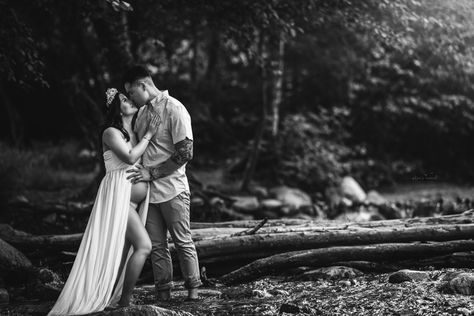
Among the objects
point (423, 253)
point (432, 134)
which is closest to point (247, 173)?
point (432, 134)

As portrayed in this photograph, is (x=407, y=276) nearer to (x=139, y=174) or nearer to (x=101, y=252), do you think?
(x=139, y=174)

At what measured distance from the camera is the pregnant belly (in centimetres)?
574

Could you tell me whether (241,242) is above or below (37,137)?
below

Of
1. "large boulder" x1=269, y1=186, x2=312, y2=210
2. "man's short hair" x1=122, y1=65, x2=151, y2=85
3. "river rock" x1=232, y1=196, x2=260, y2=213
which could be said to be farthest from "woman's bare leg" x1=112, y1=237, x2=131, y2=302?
"large boulder" x1=269, y1=186, x2=312, y2=210

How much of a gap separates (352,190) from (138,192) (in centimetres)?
1024

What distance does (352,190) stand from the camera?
50.2 feet

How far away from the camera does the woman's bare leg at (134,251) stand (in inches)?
216

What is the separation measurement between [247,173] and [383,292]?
28.6ft

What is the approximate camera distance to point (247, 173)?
14750mm

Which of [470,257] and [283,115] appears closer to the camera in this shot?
[470,257]

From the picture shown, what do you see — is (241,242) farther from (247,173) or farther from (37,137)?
(37,137)

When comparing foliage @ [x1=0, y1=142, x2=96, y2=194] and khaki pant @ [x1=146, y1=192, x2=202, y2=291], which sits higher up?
foliage @ [x1=0, y1=142, x2=96, y2=194]

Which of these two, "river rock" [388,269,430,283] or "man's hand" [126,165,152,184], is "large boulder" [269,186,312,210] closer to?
"river rock" [388,269,430,283]

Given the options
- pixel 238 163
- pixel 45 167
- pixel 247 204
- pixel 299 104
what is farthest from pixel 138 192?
pixel 299 104
